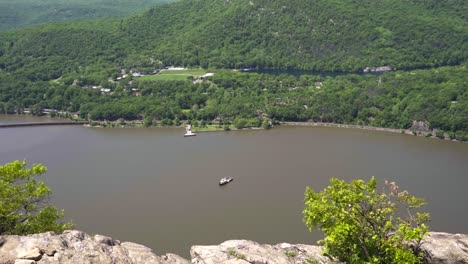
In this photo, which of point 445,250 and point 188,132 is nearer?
point 445,250

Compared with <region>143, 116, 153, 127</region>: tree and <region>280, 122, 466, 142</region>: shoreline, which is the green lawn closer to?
<region>143, 116, 153, 127</region>: tree

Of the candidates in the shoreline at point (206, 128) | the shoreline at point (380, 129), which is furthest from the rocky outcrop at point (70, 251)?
the shoreline at point (380, 129)

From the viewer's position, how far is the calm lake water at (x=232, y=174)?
106ft

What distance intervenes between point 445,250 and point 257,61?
87.5 metres

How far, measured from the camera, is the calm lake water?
106 feet

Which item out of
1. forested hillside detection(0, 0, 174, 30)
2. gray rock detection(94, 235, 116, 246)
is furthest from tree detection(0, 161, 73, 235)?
forested hillside detection(0, 0, 174, 30)

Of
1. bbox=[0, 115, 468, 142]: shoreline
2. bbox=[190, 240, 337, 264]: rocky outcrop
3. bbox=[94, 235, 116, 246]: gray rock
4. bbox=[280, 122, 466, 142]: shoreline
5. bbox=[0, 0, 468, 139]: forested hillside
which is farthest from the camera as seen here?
bbox=[0, 0, 468, 139]: forested hillside

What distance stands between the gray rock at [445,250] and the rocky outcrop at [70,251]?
8.89 metres

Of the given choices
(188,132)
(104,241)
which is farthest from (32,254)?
(188,132)

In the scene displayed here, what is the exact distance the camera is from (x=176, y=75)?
92.3 m

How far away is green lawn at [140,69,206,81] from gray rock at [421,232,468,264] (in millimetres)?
74361

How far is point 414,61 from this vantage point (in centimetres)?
9438

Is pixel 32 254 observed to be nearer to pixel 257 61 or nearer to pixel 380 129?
pixel 380 129

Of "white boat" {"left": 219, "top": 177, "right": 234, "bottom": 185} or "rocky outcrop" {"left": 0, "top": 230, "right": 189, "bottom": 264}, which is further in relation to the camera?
"white boat" {"left": 219, "top": 177, "right": 234, "bottom": 185}
